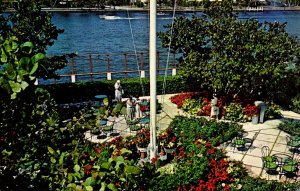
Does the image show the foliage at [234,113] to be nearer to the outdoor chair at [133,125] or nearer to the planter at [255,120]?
the planter at [255,120]

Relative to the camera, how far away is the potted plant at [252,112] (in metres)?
15.6

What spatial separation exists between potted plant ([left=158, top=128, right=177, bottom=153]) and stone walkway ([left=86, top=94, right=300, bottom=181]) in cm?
180

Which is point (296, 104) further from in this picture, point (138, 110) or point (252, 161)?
point (138, 110)

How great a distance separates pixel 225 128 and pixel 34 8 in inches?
385

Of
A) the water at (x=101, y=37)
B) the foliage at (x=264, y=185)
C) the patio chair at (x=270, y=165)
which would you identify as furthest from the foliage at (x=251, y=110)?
the water at (x=101, y=37)

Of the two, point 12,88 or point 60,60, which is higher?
point 12,88

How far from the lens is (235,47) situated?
16.0 m

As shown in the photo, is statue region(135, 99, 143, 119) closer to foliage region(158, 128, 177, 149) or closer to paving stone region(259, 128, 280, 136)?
foliage region(158, 128, 177, 149)

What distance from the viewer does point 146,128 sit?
46.8 ft

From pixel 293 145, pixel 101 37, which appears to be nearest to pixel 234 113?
pixel 293 145

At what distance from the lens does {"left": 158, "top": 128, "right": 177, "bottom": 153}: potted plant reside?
12250 millimetres

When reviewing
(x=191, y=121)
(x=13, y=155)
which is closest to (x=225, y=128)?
(x=191, y=121)

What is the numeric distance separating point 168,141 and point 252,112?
5135 millimetres

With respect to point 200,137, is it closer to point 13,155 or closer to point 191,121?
point 191,121
